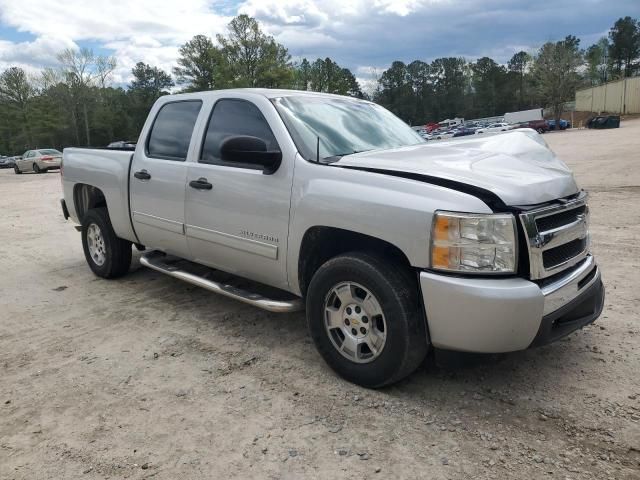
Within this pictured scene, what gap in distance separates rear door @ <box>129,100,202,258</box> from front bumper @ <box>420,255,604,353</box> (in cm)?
251

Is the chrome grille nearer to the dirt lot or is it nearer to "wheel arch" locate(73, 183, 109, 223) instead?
the dirt lot

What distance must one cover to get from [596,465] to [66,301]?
4.77 meters

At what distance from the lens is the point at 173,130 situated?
15.7ft

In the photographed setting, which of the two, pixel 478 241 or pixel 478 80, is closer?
pixel 478 241

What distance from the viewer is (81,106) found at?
248 feet

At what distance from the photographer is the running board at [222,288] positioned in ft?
12.0

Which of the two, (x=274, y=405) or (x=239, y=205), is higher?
(x=239, y=205)

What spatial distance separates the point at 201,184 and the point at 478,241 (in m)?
2.36

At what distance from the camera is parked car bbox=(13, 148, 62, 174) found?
30203 millimetres

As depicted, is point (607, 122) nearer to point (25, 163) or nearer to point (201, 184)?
point (25, 163)

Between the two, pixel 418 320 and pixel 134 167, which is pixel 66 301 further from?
pixel 418 320

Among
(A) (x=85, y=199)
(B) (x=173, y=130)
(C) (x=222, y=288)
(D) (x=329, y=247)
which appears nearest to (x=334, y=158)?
(D) (x=329, y=247)

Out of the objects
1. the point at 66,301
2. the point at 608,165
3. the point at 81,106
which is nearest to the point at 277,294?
the point at 66,301

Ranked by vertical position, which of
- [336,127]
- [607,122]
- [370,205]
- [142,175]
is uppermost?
[607,122]
